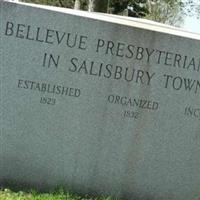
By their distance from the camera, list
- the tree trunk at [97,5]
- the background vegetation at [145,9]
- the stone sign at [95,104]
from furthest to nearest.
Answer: the background vegetation at [145,9], the tree trunk at [97,5], the stone sign at [95,104]

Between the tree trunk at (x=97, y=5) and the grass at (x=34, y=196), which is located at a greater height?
the tree trunk at (x=97, y=5)

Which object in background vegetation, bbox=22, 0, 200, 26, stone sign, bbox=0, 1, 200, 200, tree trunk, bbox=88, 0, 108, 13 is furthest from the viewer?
background vegetation, bbox=22, 0, 200, 26

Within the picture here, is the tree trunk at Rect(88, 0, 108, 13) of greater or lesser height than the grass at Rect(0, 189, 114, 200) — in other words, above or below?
above

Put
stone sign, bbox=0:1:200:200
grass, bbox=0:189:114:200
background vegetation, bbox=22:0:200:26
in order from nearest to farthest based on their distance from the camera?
1. grass, bbox=0:189:114:200
2. stone sign, bbox=0:1:200:200
3. background vegetation, bbox=22:0:200:26

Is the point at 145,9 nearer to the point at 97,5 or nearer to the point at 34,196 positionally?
the point at 97,5

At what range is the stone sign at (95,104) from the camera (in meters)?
7.53

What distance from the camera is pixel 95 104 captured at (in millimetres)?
7645

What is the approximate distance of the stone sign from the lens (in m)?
7.53

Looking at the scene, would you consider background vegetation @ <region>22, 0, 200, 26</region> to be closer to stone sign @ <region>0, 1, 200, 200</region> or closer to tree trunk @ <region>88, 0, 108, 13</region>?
tree trunk @ <region>88, 0, 108, 13</region>

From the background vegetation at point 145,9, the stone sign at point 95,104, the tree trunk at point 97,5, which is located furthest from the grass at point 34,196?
the background vegetation at point 145,9

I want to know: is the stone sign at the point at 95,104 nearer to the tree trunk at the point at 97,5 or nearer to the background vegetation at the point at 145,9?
the tree trunk at the point at 97,5

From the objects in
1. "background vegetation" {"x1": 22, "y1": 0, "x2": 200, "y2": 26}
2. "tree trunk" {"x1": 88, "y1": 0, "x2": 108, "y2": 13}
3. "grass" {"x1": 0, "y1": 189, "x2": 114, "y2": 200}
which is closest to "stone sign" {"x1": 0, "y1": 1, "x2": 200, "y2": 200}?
"grass" {"x1": 0, "y1": 189, "x2": 114, "y2": 200}

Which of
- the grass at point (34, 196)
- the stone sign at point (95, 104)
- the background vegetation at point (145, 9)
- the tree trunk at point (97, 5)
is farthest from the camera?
the background vegetation at point (145, 9)

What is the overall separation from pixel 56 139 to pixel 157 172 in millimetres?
1251
